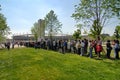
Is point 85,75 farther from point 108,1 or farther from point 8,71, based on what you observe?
point 108,1

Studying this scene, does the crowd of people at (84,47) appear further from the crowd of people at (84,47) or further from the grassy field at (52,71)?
the grassy field at (52,71)

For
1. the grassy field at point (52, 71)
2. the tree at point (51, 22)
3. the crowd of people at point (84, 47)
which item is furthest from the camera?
the tree at point (51, 22)

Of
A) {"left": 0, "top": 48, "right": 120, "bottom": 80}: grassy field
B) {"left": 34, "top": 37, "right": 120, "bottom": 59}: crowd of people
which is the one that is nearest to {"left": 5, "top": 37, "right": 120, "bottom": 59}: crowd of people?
{"left": 34, "top": 37, "right": 120, "bottom": 59}: crowd of people

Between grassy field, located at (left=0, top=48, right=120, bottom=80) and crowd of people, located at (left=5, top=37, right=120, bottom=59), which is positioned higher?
crowd of people, located at (left=5, top=37, right=120, bottom=59)

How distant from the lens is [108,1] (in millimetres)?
35844

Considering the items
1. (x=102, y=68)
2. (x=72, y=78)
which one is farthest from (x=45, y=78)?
(x=102, y=68)

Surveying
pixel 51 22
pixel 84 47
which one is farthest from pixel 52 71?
pixel 51 22

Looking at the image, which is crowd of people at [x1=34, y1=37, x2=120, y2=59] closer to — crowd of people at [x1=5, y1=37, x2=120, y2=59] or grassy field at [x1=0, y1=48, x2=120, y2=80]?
crowd of people at [x1=5, y1=37, x2=120, y2=59]

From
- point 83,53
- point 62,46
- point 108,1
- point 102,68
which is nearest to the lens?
point 102,68

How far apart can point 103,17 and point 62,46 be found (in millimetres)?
8647

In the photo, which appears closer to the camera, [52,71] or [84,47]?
[52,71]

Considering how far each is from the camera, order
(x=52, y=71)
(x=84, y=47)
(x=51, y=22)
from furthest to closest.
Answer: (x=51, y=22) < (x=84, y=47) < (x=52, y=71)

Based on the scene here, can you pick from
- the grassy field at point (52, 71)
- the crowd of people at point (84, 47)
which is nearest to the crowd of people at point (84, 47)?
the crowd of people at point (84, 47)

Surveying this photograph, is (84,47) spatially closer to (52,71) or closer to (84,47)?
(84,47)
